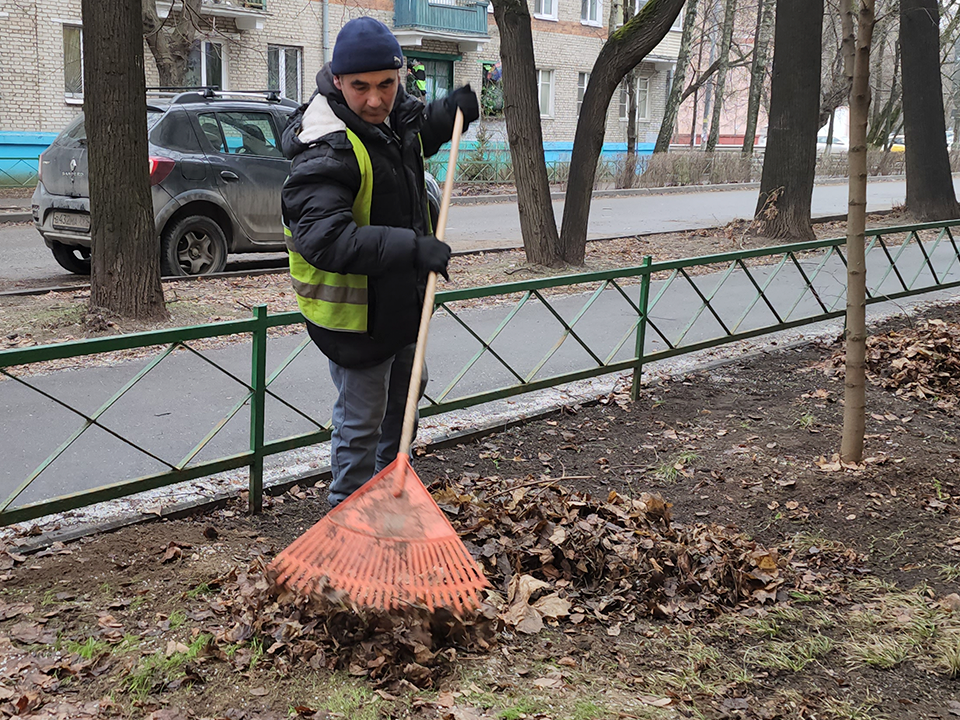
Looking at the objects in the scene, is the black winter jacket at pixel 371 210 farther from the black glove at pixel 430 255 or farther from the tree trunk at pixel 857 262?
the tree trunk at pixel 857 262

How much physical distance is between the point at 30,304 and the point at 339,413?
594cm

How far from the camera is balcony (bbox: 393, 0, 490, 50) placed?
3023 cm

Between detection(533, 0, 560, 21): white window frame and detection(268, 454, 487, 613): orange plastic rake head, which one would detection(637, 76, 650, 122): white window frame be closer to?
detection(533, 0, 560, 21): white window frame

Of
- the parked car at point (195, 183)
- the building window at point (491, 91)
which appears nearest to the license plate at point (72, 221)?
the parked car at point (195, 183)

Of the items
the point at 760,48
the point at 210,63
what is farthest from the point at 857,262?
the point at 760,48

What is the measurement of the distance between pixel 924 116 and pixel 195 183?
1286cm

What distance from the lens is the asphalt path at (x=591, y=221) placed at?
11.3 metres

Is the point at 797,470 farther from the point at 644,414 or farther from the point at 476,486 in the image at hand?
the point at 476,486

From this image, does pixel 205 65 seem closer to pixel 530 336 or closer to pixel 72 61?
pixel 72 61

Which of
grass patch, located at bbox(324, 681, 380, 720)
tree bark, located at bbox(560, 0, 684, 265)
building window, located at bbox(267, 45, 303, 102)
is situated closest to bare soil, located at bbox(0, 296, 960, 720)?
grass patch, located at bbox(324, 681, 380, 720)

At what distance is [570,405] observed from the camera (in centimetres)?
614

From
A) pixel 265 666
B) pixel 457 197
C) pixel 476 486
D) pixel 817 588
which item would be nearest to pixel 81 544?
pixel 265 666

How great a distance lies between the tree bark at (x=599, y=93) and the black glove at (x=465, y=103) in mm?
7749

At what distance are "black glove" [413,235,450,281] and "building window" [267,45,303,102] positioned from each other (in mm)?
25662
